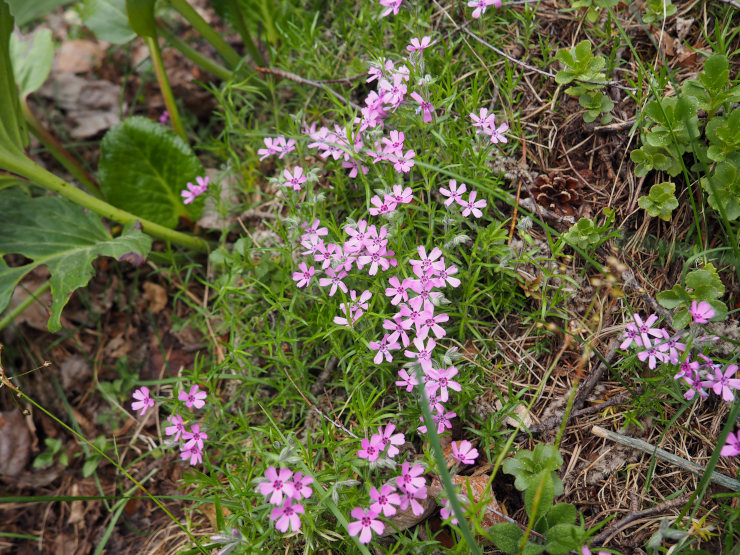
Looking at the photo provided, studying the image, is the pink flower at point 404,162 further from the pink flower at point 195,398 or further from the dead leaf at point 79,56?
the dead leaf at point 79,56

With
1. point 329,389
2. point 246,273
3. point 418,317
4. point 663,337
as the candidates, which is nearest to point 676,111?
point 663,337

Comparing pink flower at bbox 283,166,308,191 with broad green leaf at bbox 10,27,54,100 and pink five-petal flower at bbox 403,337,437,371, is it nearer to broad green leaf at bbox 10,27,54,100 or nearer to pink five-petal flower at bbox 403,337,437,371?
pink five-petal flower at bbox 403,337,437,371

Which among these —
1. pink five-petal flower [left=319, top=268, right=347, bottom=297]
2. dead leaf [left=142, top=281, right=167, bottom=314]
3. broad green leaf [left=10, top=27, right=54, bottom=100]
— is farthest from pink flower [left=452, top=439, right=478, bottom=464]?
broad green leaf [left=10, top=27, right=54, bottom=100]

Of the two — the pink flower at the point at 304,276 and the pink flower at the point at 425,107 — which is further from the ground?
the pink flower at the point at 425,107

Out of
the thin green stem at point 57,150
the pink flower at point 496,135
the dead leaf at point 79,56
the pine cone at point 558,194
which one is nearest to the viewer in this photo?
the pink flower at point 496,135

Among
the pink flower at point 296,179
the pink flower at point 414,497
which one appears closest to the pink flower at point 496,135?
the pink flower at point 296,179
